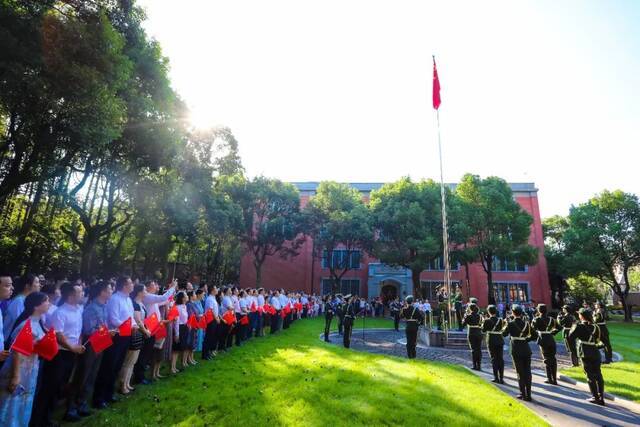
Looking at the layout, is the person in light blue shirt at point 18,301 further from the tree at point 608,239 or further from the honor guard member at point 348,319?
the tree at point 608,239

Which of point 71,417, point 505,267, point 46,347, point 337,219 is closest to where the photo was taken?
point 46,347

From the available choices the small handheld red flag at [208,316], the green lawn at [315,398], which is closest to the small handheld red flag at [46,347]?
the green lawn at [315,398]

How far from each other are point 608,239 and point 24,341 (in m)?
49.6

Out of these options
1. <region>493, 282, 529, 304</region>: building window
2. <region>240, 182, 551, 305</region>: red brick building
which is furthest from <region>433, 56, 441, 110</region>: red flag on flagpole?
<region>493, 282, 529, 304</region>: building window

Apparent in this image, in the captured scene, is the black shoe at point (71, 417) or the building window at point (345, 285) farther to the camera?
the building window at point (345, 285)

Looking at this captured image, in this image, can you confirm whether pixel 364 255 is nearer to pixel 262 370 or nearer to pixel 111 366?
pixel 262 370

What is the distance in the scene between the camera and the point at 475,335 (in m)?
11.3

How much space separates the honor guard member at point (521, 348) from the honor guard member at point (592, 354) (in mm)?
1055

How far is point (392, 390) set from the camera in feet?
24.0

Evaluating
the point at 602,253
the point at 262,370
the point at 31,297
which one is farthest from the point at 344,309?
the point at 602,253

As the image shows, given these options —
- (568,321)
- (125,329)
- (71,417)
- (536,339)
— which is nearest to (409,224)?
(568,321)

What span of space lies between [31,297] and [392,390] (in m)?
6.36

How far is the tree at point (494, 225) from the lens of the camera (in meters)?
32.7

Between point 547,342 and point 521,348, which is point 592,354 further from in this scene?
point 547,342
